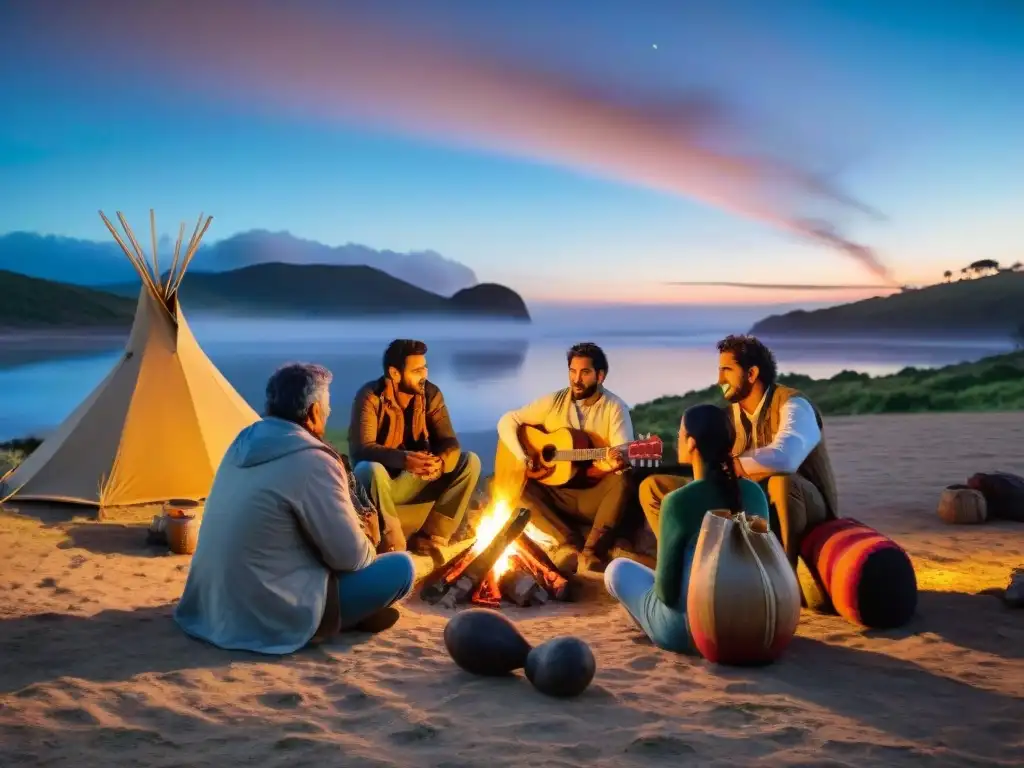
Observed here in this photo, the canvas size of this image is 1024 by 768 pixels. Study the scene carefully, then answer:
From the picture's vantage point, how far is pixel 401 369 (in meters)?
5.72

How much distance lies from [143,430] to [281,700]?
432 centimetres

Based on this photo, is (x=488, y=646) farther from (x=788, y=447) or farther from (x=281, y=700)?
(x=788, y=447)

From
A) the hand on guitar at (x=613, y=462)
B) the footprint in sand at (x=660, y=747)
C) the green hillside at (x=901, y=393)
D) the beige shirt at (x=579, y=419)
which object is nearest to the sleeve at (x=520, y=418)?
the beige shirt at (x=579, y=419)

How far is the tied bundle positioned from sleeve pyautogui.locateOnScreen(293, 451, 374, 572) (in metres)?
1.32

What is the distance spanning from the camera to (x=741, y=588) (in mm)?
3439

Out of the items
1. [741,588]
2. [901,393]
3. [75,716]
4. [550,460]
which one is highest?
[901,393]

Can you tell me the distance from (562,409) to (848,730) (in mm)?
2968

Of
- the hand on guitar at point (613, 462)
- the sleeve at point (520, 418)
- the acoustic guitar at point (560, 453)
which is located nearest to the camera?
the hand on guitar at point (613, 462)

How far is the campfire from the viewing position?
195 inches

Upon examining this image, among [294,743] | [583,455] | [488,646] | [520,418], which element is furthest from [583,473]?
[294,743]

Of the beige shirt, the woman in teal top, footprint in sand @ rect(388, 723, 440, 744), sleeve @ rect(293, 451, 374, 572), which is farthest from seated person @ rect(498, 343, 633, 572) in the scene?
footprint in sand @ rect(388, 723, 440, 744)

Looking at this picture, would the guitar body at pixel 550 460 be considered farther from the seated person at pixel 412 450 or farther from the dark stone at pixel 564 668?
the dark stone at pixel 564 668

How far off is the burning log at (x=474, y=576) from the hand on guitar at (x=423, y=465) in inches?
29.1

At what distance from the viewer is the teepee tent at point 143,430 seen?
7051 millimetres
